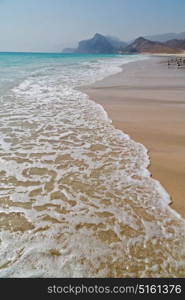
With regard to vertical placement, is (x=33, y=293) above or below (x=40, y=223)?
below

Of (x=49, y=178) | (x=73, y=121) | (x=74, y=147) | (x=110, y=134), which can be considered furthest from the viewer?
(x=73, y=121)

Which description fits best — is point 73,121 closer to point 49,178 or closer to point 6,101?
point 49,178

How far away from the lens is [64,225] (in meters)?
2.72

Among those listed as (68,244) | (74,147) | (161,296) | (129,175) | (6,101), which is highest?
(6,101)

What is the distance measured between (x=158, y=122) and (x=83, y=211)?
426cm

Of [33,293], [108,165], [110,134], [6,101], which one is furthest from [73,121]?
[33,293]

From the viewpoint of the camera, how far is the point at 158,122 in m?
6.19

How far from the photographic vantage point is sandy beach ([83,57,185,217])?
147 inches

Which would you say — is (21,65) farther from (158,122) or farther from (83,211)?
(83,211)

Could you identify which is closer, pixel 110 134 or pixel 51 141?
pixel 51 141

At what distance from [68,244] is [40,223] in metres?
0.54

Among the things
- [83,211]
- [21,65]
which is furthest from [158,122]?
[21,65]

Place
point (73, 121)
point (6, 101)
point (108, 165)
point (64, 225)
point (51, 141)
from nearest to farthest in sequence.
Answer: point (64, 225)
point (108, 165)
point (51, 141)
point (73, 121)
point (6, 101)

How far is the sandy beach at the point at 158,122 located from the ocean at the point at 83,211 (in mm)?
256
